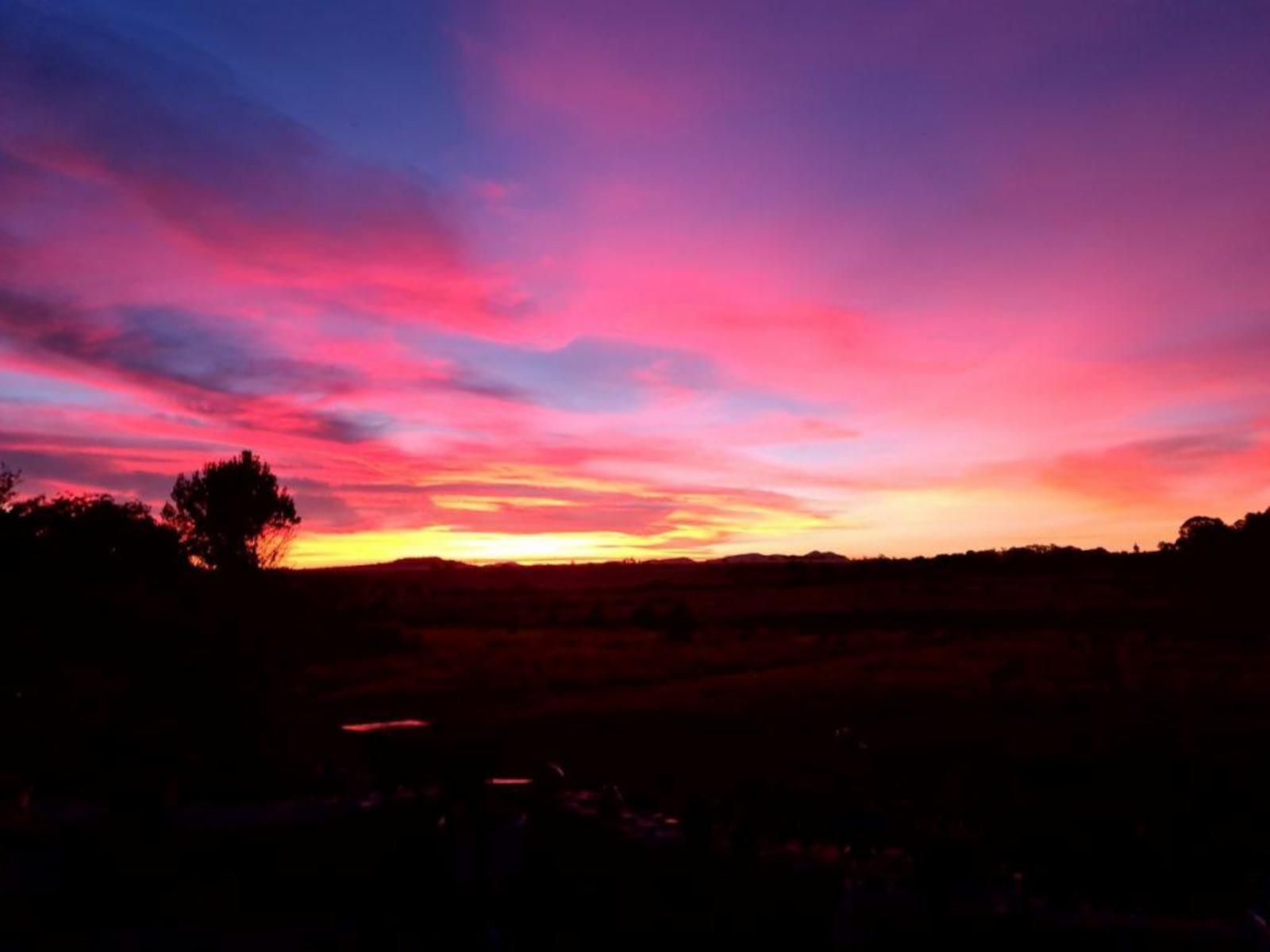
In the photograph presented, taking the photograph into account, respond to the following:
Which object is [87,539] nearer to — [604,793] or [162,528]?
[162,528]

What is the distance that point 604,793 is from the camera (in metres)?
11.5

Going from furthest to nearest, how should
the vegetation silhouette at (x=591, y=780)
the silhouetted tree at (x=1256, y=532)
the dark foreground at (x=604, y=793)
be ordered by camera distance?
the silhouetted tree at (x=1256, y=532) → the vegetation silhouette at (x=591, y=780) → the dark foreground at (x=604, y=793)

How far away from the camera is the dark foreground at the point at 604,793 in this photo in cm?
815

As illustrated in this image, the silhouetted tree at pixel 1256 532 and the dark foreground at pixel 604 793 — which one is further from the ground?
the silhouetted tree at pixel 1256 532

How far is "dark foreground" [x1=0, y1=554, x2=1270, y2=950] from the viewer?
815cm

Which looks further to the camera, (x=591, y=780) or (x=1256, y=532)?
(x=1256, y=532)

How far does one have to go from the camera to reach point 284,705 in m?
14.9

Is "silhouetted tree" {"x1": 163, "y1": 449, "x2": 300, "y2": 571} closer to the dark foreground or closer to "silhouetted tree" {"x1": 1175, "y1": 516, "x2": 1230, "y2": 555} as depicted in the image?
the dark foreground

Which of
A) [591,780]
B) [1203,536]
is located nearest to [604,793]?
[591,780]

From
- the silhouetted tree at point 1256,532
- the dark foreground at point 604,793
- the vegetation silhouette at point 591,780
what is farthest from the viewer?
the silhouetted tree at point 1256,532

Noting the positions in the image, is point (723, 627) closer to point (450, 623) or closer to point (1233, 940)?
point (450, 623)

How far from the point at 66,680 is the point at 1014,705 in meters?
16.8

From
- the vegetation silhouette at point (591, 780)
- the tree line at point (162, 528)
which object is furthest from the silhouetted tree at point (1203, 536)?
the tree line at point (162, 528)

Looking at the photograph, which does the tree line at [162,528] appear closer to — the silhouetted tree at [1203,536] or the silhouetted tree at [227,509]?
the silhouetted tree at [227,509]
